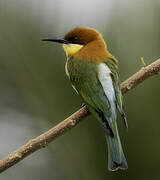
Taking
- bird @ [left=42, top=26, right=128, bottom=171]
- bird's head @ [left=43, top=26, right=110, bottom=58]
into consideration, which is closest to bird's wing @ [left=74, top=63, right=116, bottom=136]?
bird @ [left=42, top=26, right=128, bottom=171]

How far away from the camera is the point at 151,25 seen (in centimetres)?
429

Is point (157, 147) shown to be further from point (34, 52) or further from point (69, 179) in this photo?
point (34, 52)

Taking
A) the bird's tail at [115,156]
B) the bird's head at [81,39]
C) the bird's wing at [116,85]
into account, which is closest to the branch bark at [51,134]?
the bird's wing at [116,85]

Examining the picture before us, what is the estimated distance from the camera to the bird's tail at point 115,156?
2.92m

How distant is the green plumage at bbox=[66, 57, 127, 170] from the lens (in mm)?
2984

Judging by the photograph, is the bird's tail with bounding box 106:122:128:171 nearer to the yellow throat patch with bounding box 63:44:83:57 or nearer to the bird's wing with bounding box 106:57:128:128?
the bird's wing with bounding box 106:57:128:128

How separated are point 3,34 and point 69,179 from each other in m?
1.60

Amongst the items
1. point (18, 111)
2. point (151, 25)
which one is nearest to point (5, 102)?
point (18, 111)

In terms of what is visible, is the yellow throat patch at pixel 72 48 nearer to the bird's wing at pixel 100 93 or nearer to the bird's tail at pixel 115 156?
the bird's wing at pixel 100 93

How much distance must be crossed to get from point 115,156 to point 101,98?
411 millimetres

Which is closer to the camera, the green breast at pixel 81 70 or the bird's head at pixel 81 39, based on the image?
the green breast at pixel 81 70

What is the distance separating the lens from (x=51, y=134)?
2.67 meters

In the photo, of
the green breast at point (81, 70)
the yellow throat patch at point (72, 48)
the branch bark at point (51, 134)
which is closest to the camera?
the branch bark at point (51, 134)

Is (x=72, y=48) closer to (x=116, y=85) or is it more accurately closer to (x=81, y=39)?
(x=81, y=39)
